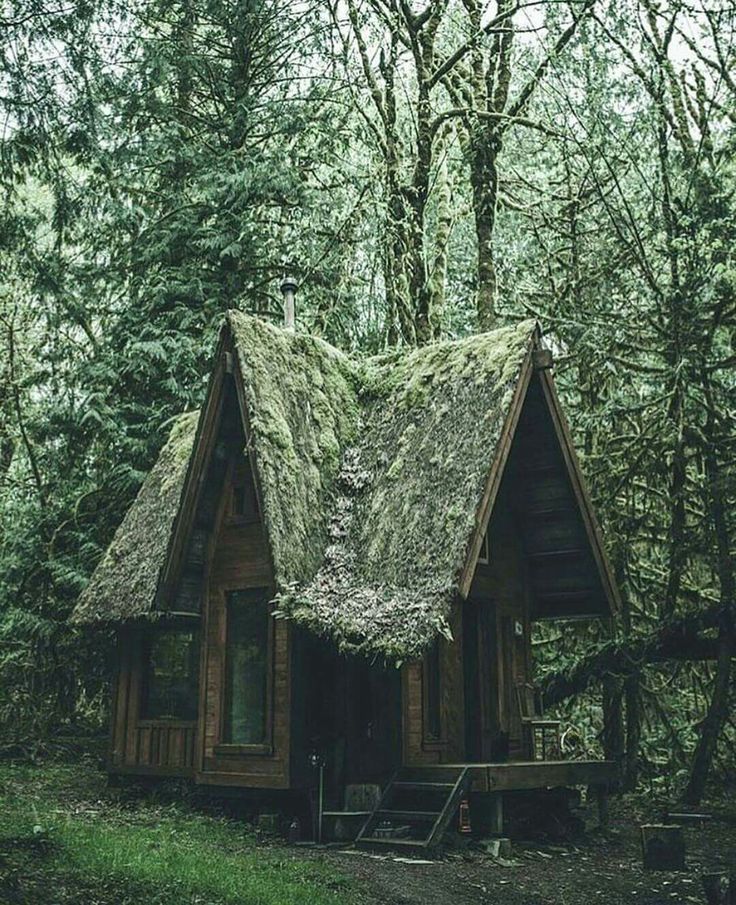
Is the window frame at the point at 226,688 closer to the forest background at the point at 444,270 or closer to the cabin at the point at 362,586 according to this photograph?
the cabin at the point at 362,586

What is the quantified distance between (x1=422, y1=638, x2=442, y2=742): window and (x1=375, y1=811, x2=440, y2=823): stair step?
1.09 metres

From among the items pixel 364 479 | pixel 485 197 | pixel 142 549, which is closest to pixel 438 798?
pixel 364 479

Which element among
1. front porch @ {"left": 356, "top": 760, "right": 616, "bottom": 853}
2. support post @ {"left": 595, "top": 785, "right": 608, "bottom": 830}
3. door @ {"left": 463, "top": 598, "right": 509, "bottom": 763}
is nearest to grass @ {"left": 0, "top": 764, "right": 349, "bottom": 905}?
front porch @ {"left": 356, "top": 760, "right": 616, "bottom": 853}

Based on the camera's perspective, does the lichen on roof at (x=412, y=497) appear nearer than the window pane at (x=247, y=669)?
Yes

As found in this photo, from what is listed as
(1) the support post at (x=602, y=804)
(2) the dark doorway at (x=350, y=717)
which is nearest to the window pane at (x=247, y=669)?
(2) the dark doorway at (x=350, y=717)

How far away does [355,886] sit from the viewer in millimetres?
9484

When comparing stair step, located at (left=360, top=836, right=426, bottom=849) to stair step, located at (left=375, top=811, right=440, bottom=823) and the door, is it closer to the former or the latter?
stair step, located at (left=375, top=811, right=440, bottom=823)

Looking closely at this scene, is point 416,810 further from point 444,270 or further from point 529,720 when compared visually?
point 444,270

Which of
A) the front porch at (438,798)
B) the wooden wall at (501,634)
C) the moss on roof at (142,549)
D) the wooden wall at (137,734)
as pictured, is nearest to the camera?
the front porch at (438,798)

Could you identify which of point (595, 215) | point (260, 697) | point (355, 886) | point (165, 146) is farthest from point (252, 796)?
point (165, 146)

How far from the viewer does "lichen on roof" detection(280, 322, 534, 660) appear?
1197cm

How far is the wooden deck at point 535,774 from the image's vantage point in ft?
39.9

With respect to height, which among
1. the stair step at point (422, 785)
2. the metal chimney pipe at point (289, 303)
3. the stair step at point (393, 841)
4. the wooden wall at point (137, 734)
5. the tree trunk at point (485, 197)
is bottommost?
the stair step at point (393, 841)

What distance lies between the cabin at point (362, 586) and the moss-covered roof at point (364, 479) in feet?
0.11
